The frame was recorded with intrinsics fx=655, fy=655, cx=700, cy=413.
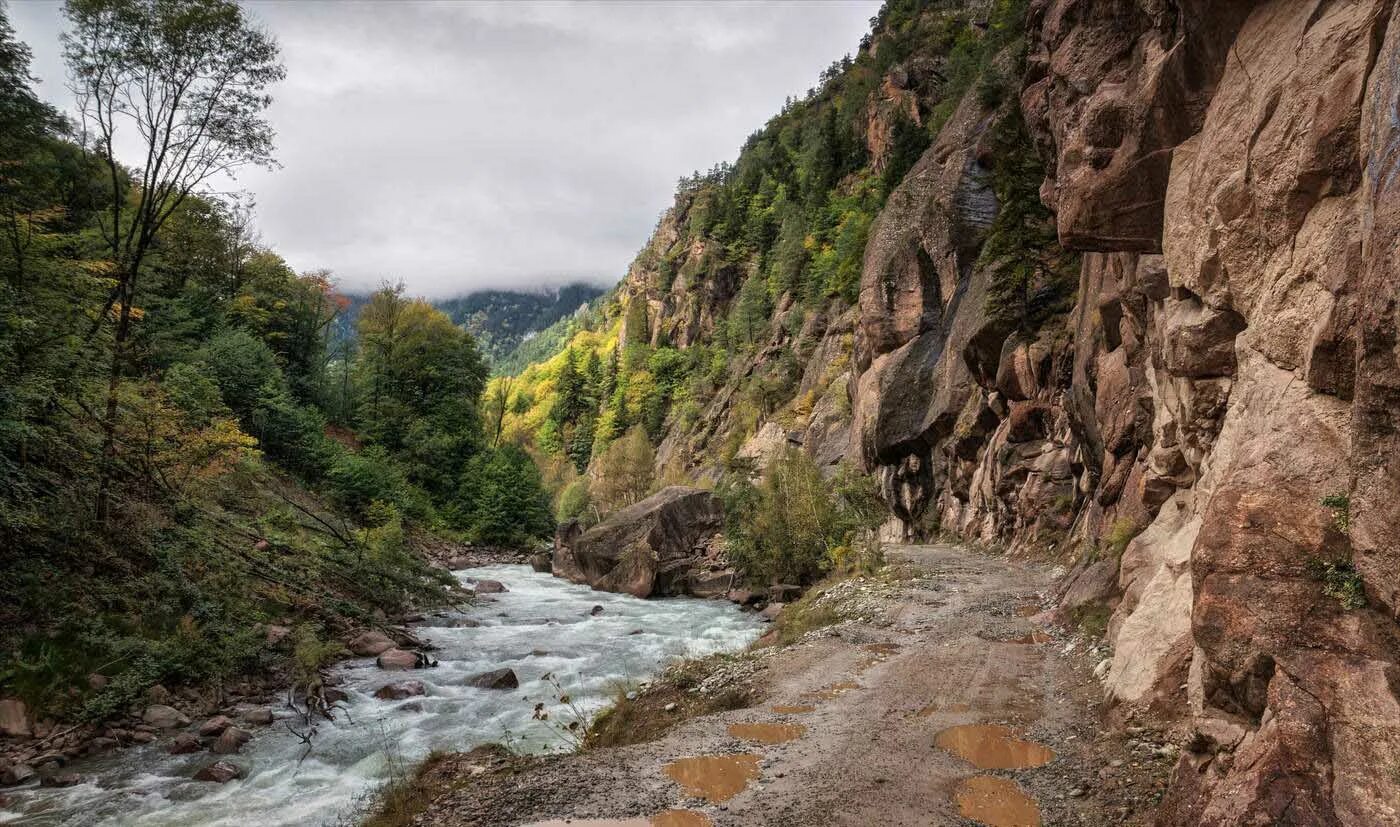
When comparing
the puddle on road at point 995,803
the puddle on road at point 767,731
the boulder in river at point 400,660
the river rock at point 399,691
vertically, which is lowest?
the boulder in river at point 400,660

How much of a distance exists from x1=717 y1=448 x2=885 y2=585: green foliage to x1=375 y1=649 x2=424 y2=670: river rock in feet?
53.7

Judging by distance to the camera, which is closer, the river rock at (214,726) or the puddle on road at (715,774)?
the puddle on road at (715,774)

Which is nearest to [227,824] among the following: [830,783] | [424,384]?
[830,783]

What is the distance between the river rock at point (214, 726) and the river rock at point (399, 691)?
9.79 ft

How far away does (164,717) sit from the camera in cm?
1199

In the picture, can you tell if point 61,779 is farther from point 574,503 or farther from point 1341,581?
point 574,503

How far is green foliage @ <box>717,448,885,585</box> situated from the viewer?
1154 inches

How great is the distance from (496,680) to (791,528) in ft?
54.5

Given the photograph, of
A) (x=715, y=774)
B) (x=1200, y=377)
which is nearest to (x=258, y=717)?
(x=715, y=774)

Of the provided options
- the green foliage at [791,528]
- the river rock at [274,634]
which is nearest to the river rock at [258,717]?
the river rock at [274,634]

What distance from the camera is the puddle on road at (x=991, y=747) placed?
317 inches

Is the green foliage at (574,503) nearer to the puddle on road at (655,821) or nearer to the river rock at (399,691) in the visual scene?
the river rock at (399,691)

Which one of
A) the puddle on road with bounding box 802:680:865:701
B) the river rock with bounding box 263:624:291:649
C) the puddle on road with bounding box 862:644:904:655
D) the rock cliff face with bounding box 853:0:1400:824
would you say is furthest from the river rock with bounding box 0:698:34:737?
the rock cliff face with bounding box 853:0:1400:824

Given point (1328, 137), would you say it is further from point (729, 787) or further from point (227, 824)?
point (227, 824)
